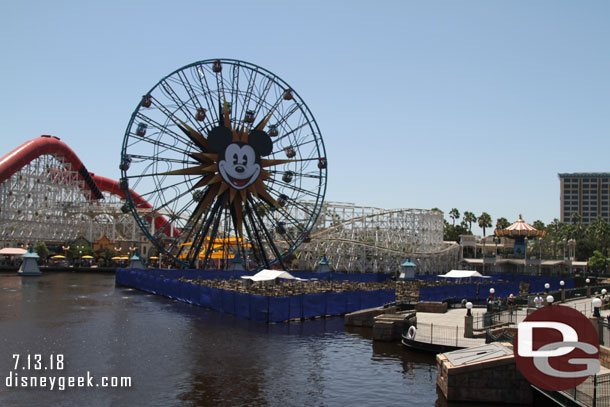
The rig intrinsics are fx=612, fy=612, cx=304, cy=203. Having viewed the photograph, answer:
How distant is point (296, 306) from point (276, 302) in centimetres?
190

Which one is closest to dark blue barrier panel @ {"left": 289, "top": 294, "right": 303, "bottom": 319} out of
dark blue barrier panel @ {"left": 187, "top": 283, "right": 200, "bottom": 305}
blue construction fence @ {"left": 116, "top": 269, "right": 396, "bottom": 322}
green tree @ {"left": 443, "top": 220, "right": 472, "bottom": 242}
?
blue construction fence @ {"left": 116, "top": 269, "right": 396, "bottom": 322}

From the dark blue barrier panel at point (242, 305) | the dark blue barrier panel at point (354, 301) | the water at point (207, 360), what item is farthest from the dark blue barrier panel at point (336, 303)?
the dark blue barrier panel at point (242, 305)

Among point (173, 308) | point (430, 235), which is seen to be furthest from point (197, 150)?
point (430, 235)

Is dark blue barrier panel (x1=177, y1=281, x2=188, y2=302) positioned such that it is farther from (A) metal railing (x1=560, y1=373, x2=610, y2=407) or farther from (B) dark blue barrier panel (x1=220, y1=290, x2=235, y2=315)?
(A) metal railing (x1=560, y1=373, x2=610, y2=407)

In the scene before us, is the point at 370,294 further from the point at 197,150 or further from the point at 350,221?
the point at 350,221

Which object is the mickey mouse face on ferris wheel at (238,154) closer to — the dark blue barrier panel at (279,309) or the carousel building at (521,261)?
the dark blue barrier panel at (279,309)

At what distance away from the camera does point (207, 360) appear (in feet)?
79.4

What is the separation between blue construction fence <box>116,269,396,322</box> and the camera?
34812 mm

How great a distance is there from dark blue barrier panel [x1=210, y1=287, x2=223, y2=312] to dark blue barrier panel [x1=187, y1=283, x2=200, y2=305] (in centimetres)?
249

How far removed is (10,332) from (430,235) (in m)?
80.6

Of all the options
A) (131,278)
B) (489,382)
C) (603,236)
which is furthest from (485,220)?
(489,382)

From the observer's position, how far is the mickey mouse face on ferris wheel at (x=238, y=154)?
173ft

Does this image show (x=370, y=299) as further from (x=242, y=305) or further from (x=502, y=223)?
(x=502, y=223)

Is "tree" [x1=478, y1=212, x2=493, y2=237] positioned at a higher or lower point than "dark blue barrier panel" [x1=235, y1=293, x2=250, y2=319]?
higher
